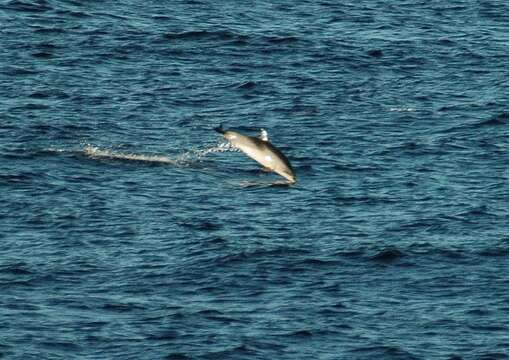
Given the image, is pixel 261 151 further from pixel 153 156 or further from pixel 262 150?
pixel 153 156

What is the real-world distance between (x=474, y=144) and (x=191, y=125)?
36.2 ft

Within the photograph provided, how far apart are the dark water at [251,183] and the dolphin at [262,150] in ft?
14.9

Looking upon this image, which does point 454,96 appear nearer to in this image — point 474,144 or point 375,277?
point 474,144

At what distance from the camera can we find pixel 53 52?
2928 inches

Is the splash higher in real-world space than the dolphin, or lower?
lower

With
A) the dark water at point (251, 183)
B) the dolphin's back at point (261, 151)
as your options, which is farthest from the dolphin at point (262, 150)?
the dark water at point (251, 183)

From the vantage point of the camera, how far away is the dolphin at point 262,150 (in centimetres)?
4419

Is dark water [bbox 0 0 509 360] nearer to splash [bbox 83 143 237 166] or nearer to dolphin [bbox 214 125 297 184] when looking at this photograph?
splash [bbox 83 143 237 166]

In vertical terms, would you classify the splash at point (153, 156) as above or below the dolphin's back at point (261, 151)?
below

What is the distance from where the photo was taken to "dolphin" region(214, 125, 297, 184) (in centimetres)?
4419

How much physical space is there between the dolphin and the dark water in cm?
454

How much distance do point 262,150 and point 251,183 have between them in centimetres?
1369

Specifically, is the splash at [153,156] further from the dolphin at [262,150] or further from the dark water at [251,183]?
the dolphin at [262,150]

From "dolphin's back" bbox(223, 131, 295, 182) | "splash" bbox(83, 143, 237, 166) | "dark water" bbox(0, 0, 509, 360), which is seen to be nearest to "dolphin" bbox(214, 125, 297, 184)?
"dolphin's back" bbox(223, 131, 295, 182)
